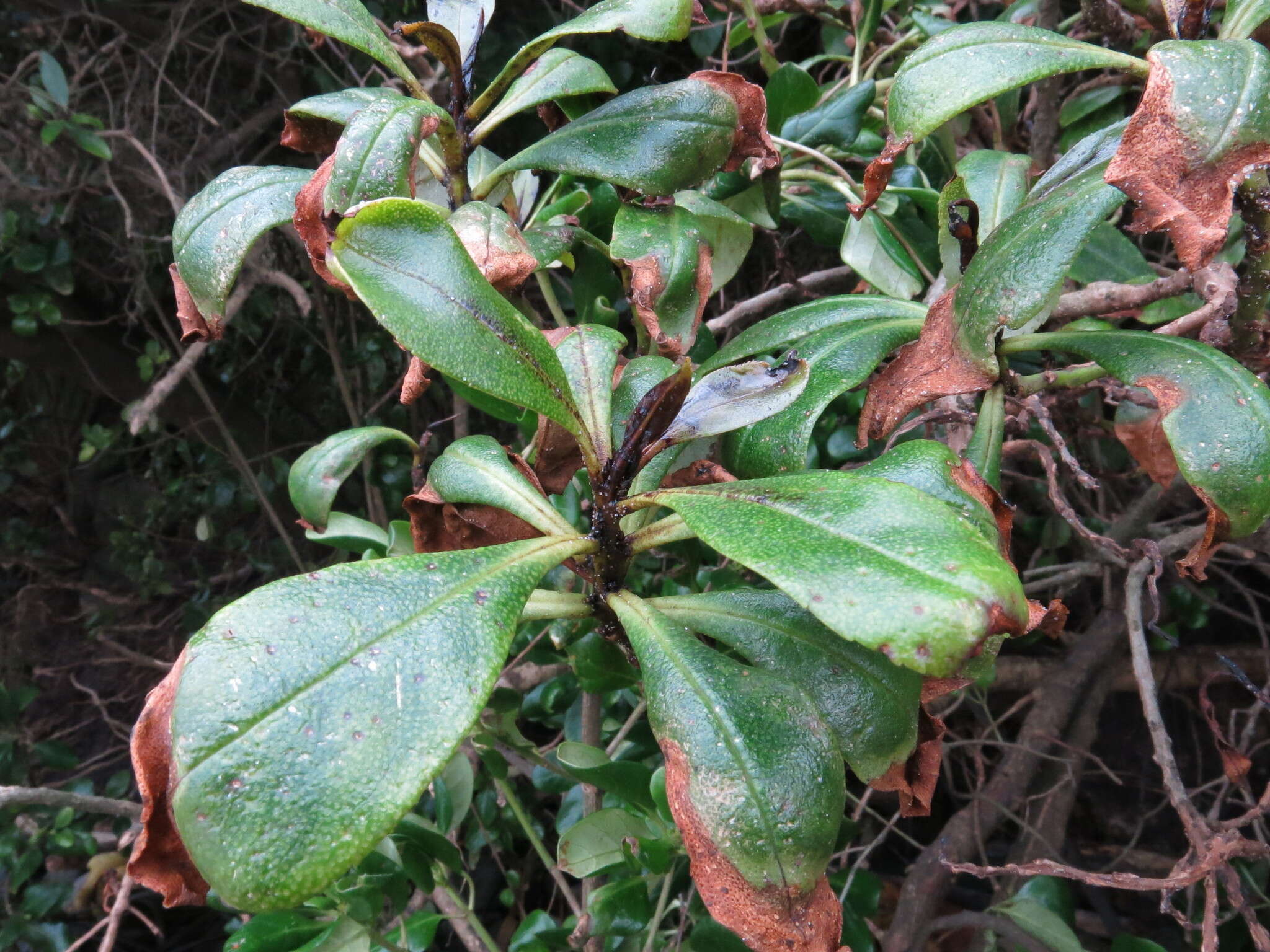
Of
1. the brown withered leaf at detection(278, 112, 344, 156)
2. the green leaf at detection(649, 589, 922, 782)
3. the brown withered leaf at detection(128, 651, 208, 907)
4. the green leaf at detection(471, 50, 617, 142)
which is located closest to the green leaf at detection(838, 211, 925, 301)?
the green leaf at detection(471, 50, 617, 142)

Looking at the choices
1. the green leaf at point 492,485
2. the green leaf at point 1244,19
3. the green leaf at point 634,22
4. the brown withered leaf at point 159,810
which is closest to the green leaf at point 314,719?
the brown withered leaf at point 159,810

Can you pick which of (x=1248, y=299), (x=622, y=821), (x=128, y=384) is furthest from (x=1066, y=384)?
(x=128, y=384)

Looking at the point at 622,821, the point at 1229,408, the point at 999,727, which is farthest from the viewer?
the point at 999,727

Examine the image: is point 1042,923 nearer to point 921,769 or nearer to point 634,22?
point 921,769

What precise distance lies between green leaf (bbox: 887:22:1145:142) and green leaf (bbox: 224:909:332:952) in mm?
895

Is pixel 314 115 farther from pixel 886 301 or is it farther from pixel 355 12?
pixel 886 301

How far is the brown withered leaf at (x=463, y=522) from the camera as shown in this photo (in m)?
0.65

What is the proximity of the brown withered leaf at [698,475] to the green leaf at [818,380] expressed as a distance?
11 mm

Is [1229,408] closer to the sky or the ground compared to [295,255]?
closer to the sky

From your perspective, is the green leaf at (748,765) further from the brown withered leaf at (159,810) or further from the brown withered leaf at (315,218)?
Answer: the brown withered leaf at (315,218)

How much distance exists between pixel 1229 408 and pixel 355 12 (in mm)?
726

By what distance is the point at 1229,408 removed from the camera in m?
0.53

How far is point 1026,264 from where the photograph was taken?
575 millimetres

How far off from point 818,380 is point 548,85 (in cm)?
36
